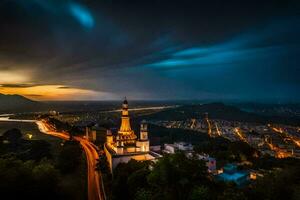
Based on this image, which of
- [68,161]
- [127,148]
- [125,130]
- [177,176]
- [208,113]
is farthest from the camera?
[208,113]

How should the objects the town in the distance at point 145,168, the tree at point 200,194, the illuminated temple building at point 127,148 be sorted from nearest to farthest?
the tree at point 200,194, the town in the distance at point 145,168, the illuminated temple building at point 127,148

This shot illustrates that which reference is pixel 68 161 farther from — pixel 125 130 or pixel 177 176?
pixel 177 176

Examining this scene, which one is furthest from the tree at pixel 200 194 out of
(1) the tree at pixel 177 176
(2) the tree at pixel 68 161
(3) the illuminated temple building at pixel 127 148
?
(2) the tree at pixel 68 161

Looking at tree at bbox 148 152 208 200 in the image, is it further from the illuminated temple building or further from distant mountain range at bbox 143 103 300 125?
distant mountain range at bbox 143 103 300 125

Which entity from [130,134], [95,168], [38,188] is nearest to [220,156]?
[130,134]

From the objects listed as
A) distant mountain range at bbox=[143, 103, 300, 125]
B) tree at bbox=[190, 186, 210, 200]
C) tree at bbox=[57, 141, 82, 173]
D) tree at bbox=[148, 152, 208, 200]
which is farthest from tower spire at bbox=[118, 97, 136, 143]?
distant mountain range at bbox=[143, 103, 300, 125]

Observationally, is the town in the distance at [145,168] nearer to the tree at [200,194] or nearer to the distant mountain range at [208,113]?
the tree at [200,194]

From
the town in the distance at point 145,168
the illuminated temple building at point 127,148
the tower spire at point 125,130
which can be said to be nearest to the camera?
the town in the distance at point 145,168

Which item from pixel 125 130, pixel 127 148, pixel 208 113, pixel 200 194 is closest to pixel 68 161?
pixel 127 148

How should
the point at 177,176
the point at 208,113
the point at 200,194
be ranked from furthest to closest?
the point at 208,113 < the point at 177,176 < the point at 200,194
